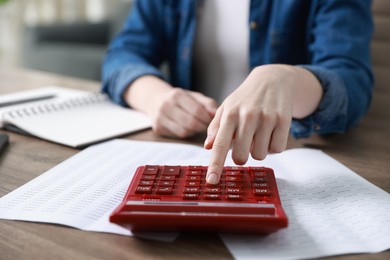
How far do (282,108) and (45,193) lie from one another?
257 mm

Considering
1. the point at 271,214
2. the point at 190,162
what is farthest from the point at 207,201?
the point at 190,162

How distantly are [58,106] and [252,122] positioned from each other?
1.46ft

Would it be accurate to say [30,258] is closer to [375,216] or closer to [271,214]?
[271,214]

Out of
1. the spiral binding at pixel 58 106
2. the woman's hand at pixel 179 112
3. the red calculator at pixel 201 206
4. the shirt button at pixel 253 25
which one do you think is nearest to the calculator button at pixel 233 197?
the red calculator at pixel 201 206

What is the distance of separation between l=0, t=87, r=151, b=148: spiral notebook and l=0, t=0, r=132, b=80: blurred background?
159 cm

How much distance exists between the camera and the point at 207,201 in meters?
0.36

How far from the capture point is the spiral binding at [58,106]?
2.31 feet

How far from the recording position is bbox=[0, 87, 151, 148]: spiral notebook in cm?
63

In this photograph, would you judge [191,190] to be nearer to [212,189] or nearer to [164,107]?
[212,189]

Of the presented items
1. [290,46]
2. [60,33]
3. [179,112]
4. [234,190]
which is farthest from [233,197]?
[60,33]

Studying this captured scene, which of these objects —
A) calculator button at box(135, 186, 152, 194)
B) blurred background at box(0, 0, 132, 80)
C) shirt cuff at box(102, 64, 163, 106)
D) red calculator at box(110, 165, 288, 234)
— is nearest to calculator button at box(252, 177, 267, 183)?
red calculator at box(110, 165, 288, 234)

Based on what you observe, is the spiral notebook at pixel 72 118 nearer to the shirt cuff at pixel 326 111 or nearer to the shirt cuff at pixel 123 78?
the shirt cuff at pixel 123 78

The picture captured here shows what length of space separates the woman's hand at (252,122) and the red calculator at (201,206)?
0.07ft

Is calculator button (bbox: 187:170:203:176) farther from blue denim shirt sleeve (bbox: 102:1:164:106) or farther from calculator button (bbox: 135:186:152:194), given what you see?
blue denim shirt sleeve (bbox: 102:1:164:106)
